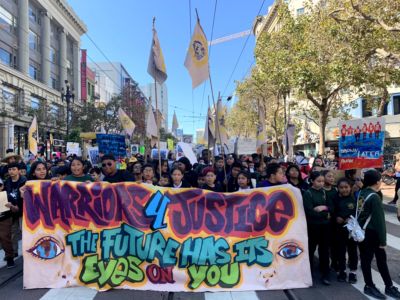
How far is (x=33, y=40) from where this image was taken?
41469mm

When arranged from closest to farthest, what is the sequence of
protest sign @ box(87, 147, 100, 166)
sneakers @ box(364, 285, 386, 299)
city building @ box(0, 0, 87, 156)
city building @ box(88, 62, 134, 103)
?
1. sneakers @ box(364, 285, 386, 299)
2. protest sign @ box(87, 147, 100, 166)
3. city building @ box(0, 0, 87, 156)
4. city building @ box(88, 62, 134, 103)

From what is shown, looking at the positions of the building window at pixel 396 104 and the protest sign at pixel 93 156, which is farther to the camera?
the building window at pixel 396 104

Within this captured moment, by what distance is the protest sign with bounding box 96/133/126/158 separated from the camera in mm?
11461

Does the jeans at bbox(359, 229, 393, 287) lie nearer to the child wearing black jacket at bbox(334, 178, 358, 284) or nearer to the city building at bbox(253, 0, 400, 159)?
the child wearing black jacket at bbox(334, 178, 358, 284)

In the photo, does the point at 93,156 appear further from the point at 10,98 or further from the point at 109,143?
the point at 10,98

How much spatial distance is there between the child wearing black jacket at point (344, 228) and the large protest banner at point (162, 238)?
0.60 meters

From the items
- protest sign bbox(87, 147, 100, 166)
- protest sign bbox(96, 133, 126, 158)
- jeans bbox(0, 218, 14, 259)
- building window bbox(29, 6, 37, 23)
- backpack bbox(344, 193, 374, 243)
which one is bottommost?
jeans bbox(0, 218, 14, 259)

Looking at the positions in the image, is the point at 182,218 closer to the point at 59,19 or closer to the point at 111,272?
the point at 111,272

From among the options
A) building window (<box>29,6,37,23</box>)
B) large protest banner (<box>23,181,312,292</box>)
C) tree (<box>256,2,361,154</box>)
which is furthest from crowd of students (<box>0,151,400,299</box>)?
building window (<box>29,6,37,23</box>)

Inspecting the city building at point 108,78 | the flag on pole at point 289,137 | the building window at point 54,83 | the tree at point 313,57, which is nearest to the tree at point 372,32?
the tree at point 313,57

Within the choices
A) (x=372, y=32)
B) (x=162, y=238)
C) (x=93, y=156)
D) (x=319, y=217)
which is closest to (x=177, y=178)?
(x=162, y=238)

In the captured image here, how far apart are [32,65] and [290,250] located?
42087 millimetres

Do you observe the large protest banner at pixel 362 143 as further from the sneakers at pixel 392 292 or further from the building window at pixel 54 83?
the building window at pixel 54 83

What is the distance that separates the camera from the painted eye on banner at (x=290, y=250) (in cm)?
493
